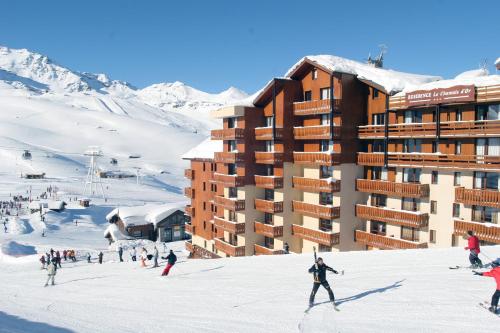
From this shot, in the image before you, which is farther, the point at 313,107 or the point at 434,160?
the point at 313,107

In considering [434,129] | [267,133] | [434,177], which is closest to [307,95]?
[267,133]

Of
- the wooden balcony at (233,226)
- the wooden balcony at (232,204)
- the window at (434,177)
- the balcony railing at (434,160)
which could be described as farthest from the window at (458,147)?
the wooden balcony at (233,226)

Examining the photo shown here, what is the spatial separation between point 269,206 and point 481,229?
1629 centimetres

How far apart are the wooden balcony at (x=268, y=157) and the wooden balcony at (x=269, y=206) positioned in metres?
3.30

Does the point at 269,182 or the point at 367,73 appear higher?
the point at 367,73

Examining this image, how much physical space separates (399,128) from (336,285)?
16.7 meters

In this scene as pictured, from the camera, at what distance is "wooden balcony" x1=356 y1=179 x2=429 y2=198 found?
30156 millimetres

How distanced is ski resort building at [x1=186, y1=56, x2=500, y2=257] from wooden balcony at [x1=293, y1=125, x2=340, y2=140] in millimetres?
98

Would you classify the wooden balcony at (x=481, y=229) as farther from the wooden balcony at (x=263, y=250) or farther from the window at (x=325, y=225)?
the wooden balcony at (x=263, y=250)

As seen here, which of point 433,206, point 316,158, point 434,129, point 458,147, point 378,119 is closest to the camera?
point 458,147

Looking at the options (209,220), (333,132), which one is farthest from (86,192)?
(333,132)

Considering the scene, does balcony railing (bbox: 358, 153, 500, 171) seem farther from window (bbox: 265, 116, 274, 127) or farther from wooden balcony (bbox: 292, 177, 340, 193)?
window (bbox: 265, 116, 274, 127)

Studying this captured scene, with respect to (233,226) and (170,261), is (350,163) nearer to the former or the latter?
(233,226)

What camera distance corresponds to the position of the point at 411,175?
31641 mm
